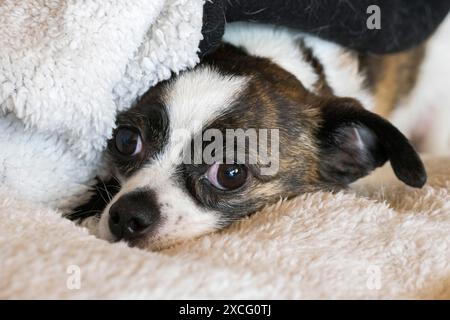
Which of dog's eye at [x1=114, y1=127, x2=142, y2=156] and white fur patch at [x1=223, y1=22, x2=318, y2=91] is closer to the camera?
dog's eye at [x1=114, y1=127, x2=142, y2=156]

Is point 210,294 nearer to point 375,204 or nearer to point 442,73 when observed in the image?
point 375,204

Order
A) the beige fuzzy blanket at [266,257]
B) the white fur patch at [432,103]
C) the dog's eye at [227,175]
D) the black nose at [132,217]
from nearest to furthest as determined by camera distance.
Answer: the beige fuzzy blanket at [266,257] → the black nose at [132,217] → the dog's eye at [227,175] → the white fur patch at [432,103]

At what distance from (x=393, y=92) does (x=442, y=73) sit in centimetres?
30

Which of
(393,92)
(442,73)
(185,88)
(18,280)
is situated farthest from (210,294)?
(442,73)

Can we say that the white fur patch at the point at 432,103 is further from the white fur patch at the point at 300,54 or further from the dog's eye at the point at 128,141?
the dog's eye at the point at 128,141

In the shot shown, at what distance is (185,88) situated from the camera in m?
1.69

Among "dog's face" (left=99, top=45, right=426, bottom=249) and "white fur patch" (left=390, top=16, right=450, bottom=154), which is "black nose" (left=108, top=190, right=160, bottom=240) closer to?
"dog's face" (left=99, top=45, right=426, bottom=249)

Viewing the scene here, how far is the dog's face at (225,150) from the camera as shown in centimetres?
153

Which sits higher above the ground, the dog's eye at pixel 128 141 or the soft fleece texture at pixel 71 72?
the soft fleece texture at pixel 71 72

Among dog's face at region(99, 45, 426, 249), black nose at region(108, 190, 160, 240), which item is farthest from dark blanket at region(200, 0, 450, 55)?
black nose at region(108, 190, 160, 240)

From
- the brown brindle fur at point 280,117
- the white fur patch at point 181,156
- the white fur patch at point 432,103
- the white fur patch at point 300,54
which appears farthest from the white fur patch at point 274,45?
the white fur patch at point 432,103

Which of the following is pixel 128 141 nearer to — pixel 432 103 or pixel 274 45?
pixel 274 45

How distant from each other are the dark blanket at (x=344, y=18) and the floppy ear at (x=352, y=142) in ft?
0.99

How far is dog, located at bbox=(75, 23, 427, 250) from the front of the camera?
153cm
